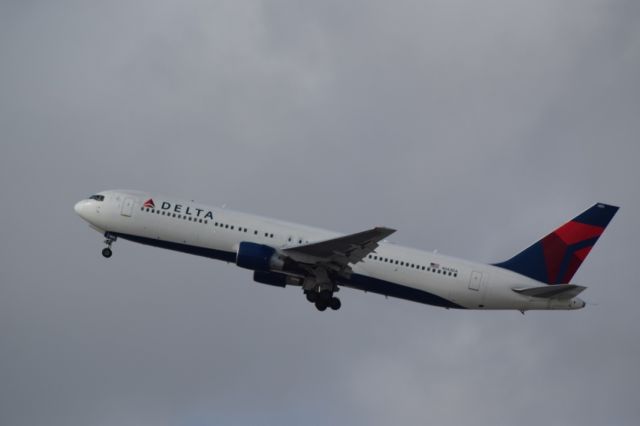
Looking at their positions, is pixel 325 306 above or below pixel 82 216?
below

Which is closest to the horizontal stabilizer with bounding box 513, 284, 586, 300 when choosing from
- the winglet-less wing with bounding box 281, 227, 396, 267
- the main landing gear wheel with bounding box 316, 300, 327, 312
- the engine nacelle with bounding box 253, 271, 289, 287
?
the winglet-less wing with bounding box 281, 227, 396, 267

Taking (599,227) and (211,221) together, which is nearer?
(211,221)

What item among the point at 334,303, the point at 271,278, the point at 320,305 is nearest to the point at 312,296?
the point at 320,305

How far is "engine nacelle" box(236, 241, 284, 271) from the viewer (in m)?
A: 52.8

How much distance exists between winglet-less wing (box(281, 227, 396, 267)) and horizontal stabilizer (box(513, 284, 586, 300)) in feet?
29.0

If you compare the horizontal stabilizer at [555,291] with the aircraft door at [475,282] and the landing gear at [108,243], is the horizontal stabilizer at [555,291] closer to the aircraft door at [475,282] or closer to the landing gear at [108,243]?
the aircraft door at [475,282]

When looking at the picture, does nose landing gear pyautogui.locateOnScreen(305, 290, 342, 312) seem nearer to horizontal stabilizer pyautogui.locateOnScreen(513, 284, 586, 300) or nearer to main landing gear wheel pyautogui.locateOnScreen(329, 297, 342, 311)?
main landing gear wheel pyautogui.locateOnScreen(329, 297, 342, 311)

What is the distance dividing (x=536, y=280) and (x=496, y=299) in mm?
2736

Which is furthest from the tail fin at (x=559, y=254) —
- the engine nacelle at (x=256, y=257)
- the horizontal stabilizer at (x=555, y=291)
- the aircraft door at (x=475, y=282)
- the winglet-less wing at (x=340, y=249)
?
the engine nacelle at (x=256, y=257)

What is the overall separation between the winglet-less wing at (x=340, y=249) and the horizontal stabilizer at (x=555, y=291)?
8825 mm

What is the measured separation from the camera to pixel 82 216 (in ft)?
186

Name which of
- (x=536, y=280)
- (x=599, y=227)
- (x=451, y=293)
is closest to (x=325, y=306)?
(x=451, y=293)

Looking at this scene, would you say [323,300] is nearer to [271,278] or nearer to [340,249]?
[271,278]

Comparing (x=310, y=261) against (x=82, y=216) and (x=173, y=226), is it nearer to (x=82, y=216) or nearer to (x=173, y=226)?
(x=173, y=226)
